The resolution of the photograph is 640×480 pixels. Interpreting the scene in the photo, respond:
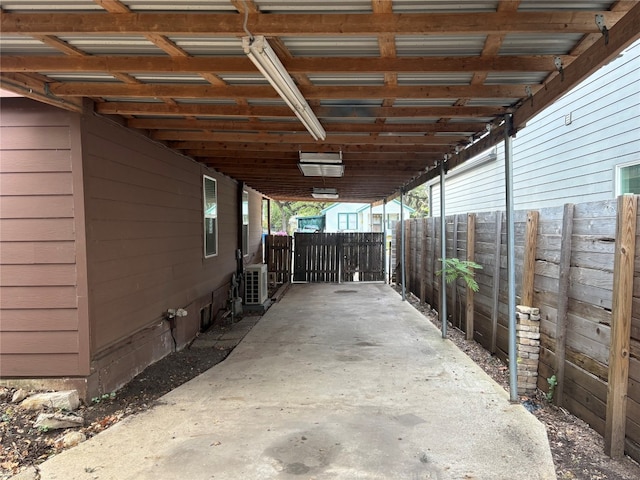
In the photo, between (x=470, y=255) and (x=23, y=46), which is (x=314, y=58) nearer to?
(x=23, y=46)

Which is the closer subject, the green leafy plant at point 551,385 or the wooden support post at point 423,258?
the green leafy plant at point 551,385

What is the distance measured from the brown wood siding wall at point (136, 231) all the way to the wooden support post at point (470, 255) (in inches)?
150

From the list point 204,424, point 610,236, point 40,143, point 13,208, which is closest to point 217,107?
point 40,143

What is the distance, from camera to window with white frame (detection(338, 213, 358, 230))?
27031 millimetres

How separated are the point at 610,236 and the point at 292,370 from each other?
9.82 ft

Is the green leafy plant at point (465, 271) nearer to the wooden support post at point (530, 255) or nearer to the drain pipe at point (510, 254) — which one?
the wooden support post at point (530, 255)

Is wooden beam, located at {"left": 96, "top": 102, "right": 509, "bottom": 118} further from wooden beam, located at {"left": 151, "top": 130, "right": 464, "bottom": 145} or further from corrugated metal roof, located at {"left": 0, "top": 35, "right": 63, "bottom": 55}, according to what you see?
corrugated metal roof, located at {"left": 0, "top": 35, "right": 63, "bottom": 55}

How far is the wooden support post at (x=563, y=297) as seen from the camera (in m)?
3.01

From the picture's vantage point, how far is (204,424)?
292cm

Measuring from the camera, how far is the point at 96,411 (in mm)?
3209

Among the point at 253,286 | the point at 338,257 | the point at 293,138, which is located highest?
the point at 293,138

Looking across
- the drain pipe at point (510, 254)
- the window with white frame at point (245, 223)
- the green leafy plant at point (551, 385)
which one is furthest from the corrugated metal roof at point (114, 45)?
the window with white frame at point (245, 223)

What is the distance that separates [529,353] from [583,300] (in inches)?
32.3

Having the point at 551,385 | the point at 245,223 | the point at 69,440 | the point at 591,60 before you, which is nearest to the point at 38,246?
the point at 69,440
